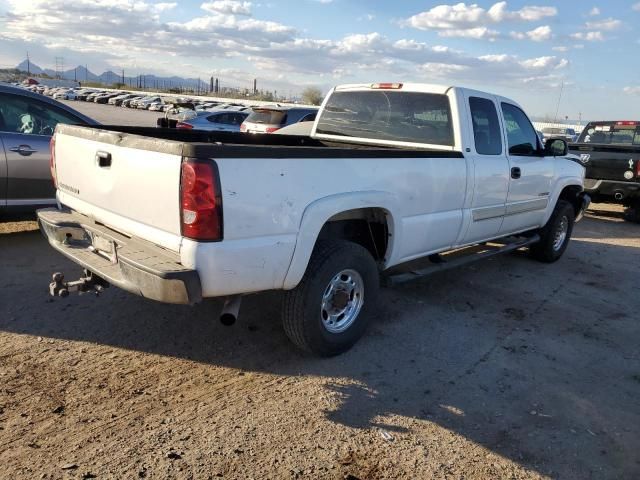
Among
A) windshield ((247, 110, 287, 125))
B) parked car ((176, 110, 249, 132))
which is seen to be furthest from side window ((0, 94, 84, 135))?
parked car ((176, 110, 249, 132))

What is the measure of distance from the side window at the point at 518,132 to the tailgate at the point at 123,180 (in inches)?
152

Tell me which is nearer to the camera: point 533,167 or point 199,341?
point 199,341

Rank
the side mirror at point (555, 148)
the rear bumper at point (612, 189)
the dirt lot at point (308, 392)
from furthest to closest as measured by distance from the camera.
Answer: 1. the rear bumper at point (612, 189)
2. the side mirror at point (555, 148)
3. the dirt lot at point (308, 392)

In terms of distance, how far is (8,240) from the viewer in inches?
246

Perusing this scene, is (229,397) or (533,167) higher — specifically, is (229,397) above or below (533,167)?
below

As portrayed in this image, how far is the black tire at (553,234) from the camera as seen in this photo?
7.00m

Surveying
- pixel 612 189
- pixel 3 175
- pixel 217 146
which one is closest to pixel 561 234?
pixel 612 189

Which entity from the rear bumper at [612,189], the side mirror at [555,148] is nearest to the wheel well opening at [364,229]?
the side mirror at [555,148]

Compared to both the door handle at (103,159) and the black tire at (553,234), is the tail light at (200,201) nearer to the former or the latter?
the door handle at (103,159)

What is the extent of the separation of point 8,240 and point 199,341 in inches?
139

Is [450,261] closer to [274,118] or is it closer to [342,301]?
[342,301]

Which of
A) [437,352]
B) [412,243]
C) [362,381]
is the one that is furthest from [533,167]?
[362,381]

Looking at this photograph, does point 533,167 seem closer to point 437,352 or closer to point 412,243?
point 412,243

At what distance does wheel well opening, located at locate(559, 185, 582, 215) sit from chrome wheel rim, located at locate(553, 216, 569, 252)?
293 mm
